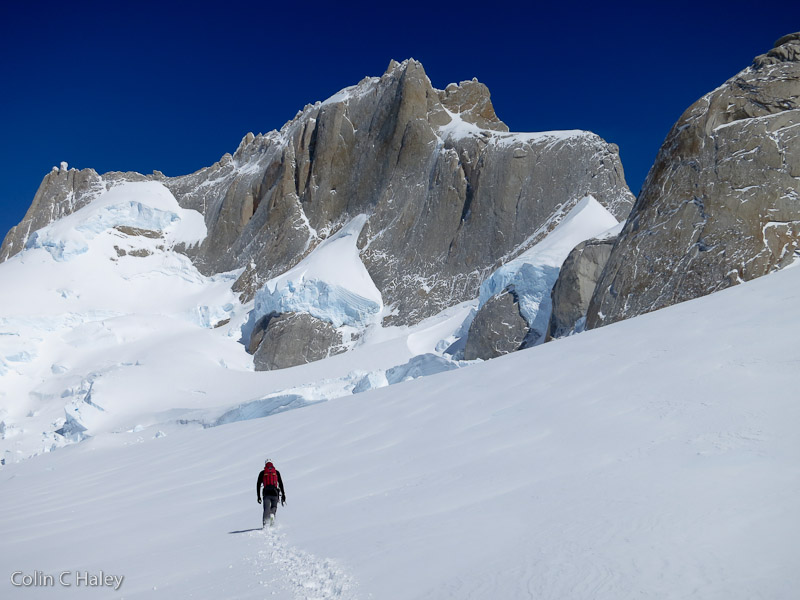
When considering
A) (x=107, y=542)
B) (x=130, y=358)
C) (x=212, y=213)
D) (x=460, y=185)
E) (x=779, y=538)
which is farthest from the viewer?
(x=212, y=213)

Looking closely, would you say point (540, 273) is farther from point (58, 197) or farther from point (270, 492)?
point (58, 197)

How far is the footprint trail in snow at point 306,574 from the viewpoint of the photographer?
16.7 feet

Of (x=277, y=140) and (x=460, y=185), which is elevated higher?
(x=277, y=140)

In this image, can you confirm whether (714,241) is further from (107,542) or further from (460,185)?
(460,185)

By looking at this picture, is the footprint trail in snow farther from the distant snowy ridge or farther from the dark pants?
the distant snowy ridge

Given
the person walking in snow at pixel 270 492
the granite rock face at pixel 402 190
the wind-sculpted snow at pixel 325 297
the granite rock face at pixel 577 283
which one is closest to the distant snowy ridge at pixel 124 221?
the granite rock face at pixel 402 190

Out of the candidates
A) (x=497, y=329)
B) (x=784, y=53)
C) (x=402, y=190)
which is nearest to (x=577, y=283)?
(x=497, y=329)

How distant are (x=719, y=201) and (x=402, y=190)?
3541cm

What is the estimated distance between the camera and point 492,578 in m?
4.59

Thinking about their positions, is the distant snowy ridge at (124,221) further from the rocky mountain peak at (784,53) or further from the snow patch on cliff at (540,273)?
the rocky mountain peak at (784,53)

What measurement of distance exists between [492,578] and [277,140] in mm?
63901

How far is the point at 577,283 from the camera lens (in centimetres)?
2617

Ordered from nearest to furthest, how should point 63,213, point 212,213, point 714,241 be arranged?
point 714,241 → point 212,213 → point 63,213

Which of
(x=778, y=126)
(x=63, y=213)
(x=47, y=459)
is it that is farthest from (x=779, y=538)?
(x=63, y=213)
